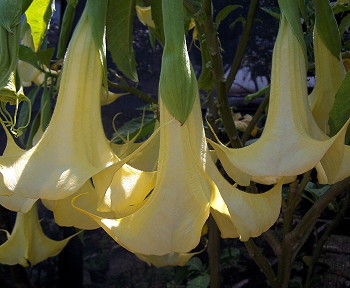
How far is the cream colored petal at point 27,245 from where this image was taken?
0.84 metres

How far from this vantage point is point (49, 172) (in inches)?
14.4

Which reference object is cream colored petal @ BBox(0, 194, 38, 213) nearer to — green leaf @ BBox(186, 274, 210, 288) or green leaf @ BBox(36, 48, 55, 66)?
green leaf @ BBox(36, 48, 55, 66)

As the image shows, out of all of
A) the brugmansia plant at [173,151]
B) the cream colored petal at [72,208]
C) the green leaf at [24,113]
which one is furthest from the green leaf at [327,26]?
the green leaf at [24,113]

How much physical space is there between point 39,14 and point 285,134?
0.33 metres

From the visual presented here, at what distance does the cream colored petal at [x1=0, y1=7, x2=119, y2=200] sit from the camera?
1.16ft

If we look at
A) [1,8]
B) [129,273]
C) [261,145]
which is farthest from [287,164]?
[129,273]

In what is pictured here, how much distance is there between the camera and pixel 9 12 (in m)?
0.43

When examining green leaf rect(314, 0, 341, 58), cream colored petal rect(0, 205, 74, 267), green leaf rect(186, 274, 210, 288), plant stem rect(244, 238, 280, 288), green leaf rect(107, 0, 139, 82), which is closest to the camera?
green leaf rect(314, 0, 341, 58)

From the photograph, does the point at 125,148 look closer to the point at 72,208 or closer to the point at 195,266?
the point at 72,208

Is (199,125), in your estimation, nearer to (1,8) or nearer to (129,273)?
(1,8)

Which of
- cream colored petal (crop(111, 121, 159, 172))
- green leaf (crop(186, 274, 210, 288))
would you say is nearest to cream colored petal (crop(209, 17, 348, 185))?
cream colored petal (crop(111, 121, 159, 172))

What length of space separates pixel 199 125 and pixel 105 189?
0.10 m

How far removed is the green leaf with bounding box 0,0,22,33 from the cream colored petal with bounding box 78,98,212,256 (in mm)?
167

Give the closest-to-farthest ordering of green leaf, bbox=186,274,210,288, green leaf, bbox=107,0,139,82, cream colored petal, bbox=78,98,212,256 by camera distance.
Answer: cream colored petal, bbox=78,98,212,256 → green leaf, bbox=107,0,139,82 → green leaf, bbox=186,274,210,288
